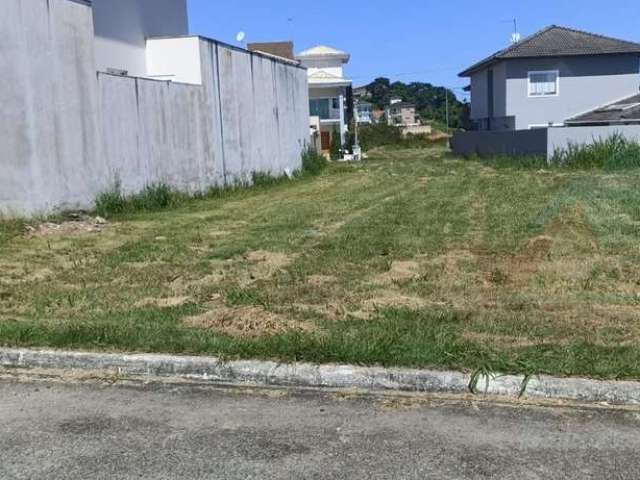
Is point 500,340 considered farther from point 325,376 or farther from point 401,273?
point 401,273

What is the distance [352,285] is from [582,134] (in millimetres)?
21526

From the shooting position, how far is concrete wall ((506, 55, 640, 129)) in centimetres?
4150

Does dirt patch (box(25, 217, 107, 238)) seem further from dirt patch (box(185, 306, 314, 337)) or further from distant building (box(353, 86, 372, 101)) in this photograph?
distant building (box(353, 86, 372, 101))

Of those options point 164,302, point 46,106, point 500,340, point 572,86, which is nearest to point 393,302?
point 500,340

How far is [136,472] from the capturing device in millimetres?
3809

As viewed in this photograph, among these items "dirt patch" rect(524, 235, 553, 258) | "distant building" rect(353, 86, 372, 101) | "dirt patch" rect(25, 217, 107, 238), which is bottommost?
"dirt patch" rect(524, 235, 553, 258)

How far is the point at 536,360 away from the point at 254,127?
1842 centimetres

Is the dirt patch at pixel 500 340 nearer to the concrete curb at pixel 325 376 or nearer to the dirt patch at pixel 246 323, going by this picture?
the concrete curb at pixel 325 376

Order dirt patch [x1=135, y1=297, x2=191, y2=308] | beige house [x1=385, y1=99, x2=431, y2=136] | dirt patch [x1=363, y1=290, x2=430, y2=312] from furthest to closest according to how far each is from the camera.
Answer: beige house [x1=385, y1=99, x2=431, y2=136] < dirt patch [x1=135, y1=297, x2=191, y2=308] < dirt patch [x1=363, y1=290, x2=430, y2=312]

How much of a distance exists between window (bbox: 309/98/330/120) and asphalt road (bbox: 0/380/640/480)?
45023 mm

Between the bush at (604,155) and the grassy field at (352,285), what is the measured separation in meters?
11.1

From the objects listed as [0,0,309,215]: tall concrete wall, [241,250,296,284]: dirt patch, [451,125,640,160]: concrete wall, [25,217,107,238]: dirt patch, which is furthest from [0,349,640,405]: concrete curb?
[451,125,640,160]: concrete wall

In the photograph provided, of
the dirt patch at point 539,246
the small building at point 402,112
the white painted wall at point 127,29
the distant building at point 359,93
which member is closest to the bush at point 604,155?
the white painted wall at point 127,29

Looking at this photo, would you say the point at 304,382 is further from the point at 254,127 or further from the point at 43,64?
→ the point at 254,127
